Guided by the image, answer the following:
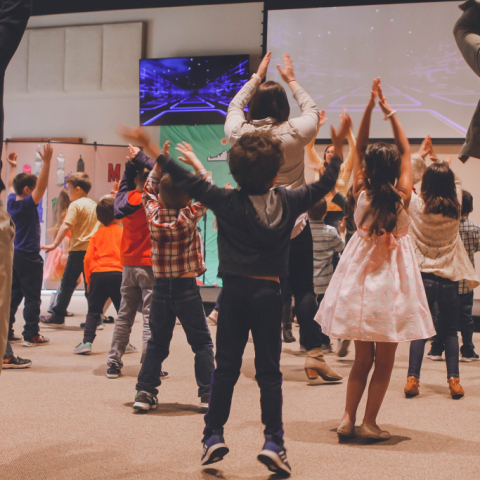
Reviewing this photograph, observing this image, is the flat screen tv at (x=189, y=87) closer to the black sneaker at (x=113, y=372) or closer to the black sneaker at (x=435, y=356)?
the black sneaker at (x=435, y=356)

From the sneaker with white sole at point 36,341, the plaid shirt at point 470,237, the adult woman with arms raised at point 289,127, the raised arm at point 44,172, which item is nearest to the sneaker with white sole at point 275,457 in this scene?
the adult woman with arms raised at point 289,127

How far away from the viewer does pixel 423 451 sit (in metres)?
2.09

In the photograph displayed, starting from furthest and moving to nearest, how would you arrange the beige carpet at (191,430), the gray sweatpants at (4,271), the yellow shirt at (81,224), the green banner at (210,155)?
the green banner at (210,155) → the yellow shirt at (81,224) → the beige carpet at (191,430) → the gray sweatpants at (4,271)

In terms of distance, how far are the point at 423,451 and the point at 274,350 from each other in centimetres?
77

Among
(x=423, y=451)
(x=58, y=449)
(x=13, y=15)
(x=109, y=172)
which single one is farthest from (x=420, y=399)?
(x=109, y=172)

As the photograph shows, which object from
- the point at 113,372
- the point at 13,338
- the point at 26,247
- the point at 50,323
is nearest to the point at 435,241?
the point at 113,372

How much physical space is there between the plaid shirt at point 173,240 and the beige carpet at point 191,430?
0.69m

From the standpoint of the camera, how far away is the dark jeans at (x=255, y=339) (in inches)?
71.3

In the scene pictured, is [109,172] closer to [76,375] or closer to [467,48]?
[76,375]

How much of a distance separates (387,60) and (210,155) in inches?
110

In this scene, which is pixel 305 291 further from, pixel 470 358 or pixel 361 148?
pixel 470 358

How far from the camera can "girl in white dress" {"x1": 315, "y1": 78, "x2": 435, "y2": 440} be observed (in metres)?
2.13

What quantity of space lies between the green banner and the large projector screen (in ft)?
4.02

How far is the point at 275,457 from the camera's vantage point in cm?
175
